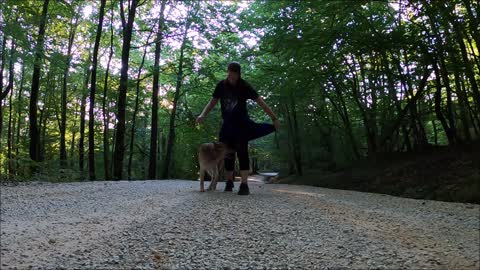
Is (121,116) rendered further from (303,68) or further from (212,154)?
(212,154)

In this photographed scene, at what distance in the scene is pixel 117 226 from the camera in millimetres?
2928

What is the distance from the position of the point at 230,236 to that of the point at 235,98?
297 cm

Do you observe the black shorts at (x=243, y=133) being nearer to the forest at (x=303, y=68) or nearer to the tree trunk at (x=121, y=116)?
the forest at (x=303, y=68)

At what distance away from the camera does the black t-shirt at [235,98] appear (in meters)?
5.43

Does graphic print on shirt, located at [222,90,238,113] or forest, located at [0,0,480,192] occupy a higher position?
forest, located at [0,0,480,192]

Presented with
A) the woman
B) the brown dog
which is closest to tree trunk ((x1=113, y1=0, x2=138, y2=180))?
the brown dog

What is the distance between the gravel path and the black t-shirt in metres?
1.68

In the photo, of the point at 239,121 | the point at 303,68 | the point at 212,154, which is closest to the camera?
the point at 239,121

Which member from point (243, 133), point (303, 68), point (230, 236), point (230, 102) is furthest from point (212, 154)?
point (303, 68)

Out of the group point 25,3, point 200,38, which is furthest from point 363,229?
point 200,38

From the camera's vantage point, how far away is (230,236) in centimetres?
278

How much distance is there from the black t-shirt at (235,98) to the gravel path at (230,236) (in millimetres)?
1681

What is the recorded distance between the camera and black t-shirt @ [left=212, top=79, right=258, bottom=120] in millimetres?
5426

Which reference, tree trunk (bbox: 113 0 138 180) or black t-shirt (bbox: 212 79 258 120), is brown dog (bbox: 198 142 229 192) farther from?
tree trunk (bbox: 113 0 138 180)
